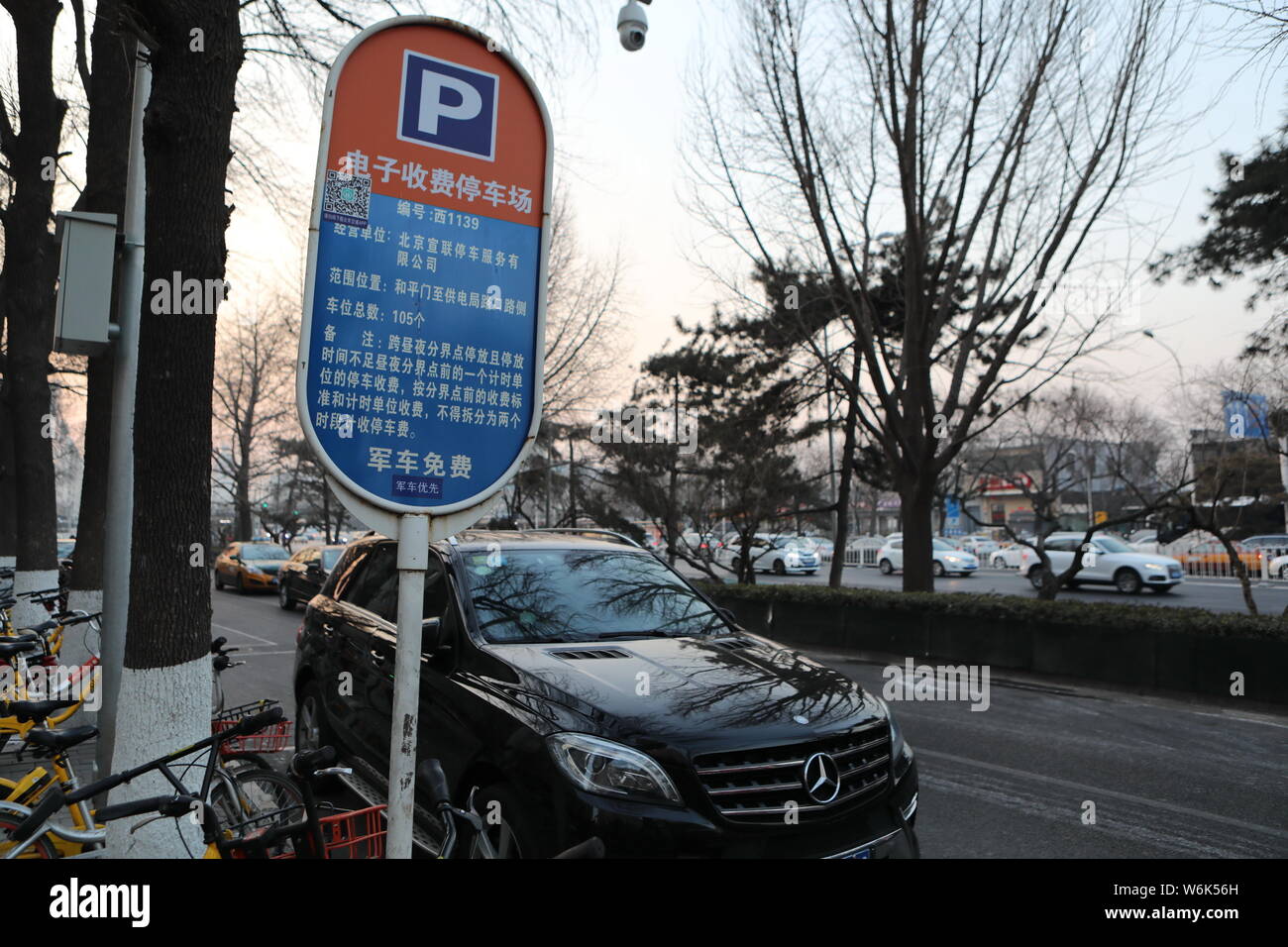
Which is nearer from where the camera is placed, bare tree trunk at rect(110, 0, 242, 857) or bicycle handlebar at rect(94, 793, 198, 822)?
bicycle handlebar at rect(94, 793, 198, 822)

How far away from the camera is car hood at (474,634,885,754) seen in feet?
11.0

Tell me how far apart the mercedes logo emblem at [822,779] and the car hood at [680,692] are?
0.33ft

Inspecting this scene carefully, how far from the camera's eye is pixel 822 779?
11.0 ft

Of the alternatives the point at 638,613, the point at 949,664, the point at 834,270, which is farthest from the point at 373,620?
the point at 834,270

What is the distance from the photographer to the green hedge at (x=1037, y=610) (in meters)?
9.37

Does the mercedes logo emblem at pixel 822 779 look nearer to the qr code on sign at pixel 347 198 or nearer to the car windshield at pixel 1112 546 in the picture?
the qr code on sign at pixel 347 198

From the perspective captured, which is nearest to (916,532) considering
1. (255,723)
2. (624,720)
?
(624,720)

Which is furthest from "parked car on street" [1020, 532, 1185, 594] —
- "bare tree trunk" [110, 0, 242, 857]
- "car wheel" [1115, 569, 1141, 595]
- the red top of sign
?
the red top of sign

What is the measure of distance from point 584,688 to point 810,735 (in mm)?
912

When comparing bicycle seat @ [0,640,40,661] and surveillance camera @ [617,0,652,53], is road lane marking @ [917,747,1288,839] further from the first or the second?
bicycle seat @ [0,640,40,661]

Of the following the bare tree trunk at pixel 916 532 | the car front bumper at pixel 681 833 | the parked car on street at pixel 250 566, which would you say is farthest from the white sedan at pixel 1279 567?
the car front bumper at pixel 681 833

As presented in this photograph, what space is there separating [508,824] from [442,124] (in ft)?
8.34

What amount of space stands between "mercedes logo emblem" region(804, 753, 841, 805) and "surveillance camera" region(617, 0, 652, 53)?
6.19m

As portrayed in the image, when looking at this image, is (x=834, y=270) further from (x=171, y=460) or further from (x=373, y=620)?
(x=171, y=460)
